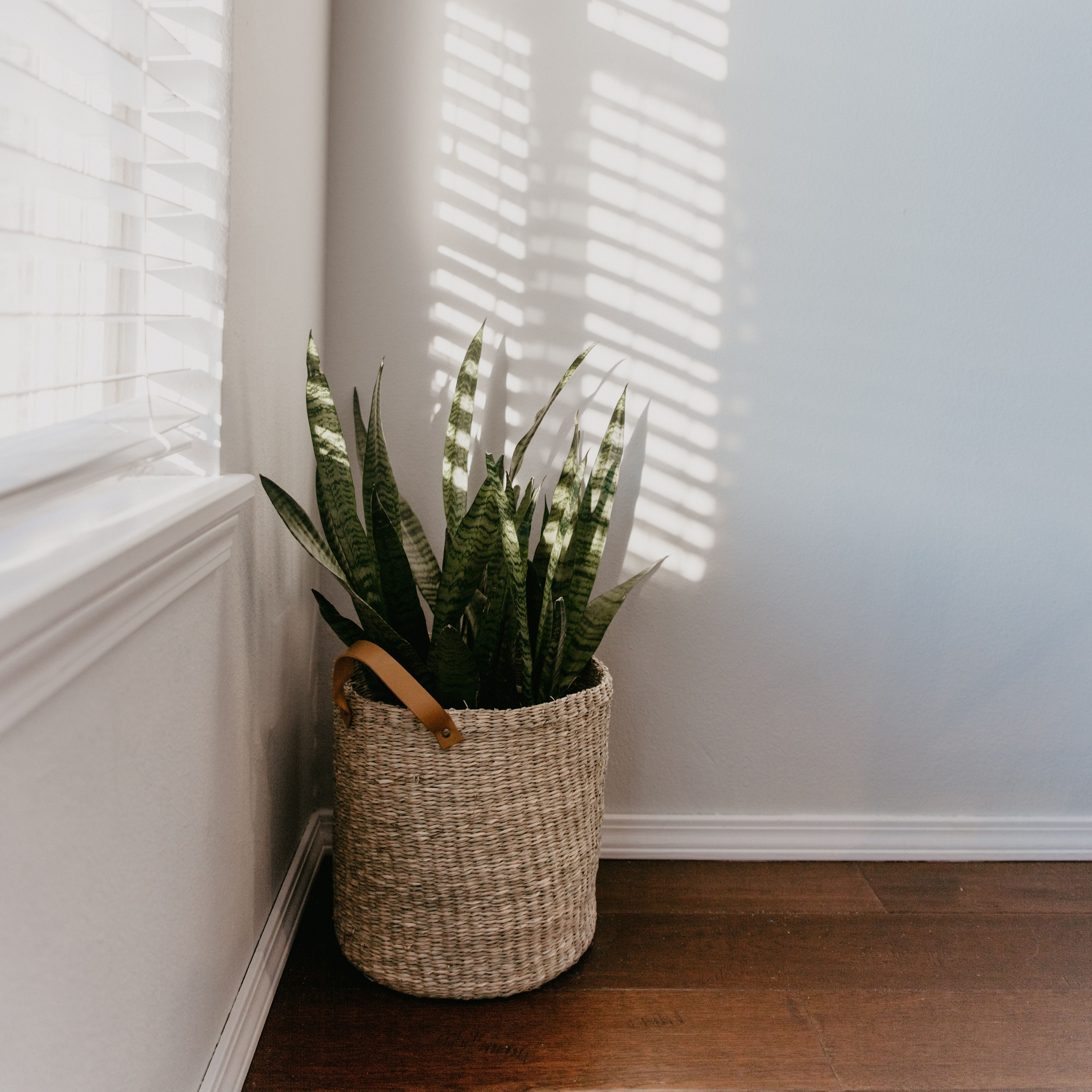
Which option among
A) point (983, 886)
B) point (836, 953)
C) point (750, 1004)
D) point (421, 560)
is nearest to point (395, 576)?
point (421, 560)

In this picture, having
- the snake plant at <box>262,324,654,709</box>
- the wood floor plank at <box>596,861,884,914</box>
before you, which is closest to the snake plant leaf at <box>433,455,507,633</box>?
the snake plant at <box>262,324,654,709</box>

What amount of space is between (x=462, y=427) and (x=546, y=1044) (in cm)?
89

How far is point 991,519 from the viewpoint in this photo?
1754 millimetres

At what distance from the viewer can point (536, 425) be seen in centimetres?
147

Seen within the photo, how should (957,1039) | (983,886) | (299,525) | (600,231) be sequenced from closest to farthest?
(299,525) < (957,1039) < (600,231) < (983,886)

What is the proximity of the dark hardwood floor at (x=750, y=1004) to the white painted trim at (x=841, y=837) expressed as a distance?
81 millimetres

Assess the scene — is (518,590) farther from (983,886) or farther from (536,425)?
(983,886)

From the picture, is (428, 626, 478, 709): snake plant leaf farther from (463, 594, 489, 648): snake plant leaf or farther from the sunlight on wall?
the sunlight on wall

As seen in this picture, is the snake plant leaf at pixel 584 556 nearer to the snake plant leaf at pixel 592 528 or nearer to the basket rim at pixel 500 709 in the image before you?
the snake plant leaf at pixel 592 528

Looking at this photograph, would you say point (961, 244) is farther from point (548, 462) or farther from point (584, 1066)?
point (584, 1066)

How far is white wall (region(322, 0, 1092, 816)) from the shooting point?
5.29ft

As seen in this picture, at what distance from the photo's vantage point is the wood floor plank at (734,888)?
1627 mm

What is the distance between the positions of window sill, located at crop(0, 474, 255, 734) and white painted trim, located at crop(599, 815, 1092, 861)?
1.08 meters

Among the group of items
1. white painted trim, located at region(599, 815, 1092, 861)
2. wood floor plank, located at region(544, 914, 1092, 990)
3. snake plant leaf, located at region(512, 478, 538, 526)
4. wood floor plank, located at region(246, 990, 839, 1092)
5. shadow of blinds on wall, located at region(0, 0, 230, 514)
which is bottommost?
wood floor plank, located at region(246, 990, 839, 1092)
